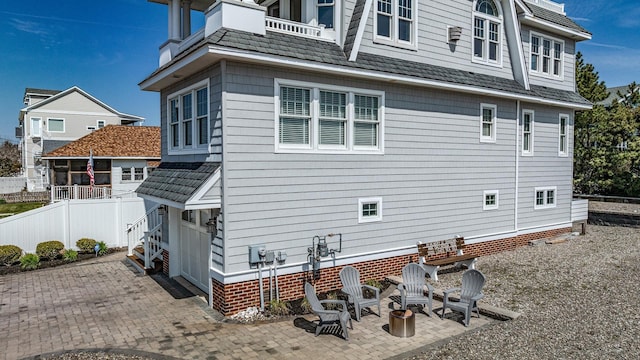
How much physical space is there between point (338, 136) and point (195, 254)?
16.4 ft

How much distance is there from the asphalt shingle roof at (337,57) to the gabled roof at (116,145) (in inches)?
760

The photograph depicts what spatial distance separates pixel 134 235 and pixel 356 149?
30.2 ft

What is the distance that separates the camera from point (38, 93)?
47969 millimetres

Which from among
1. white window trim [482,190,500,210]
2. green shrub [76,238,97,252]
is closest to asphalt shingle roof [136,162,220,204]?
green shrub [76,238,97,252]

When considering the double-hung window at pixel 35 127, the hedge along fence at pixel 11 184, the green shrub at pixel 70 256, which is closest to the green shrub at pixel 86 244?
the green shrub at pixel 70 256

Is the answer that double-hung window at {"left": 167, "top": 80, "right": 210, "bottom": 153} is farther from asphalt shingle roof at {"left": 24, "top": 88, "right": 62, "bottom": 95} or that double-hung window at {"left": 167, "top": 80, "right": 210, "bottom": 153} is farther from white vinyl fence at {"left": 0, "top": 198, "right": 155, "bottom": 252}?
asphalt shingle roof at {"left": 24, "top": 88, "right": 62, "bottom": 95}

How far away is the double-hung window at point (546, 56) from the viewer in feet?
52.3

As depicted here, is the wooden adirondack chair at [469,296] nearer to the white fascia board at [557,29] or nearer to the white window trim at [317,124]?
the white window trim at [317,124]

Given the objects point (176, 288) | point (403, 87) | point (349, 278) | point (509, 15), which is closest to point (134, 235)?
point (176, 288)

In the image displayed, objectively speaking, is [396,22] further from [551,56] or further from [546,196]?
[546,196]

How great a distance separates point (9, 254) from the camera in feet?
44.7

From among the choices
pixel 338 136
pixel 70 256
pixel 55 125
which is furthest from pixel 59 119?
pixel 338 136

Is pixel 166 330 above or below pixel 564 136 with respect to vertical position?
below

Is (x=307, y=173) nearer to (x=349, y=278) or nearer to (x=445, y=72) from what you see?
(x=349, y=278)
